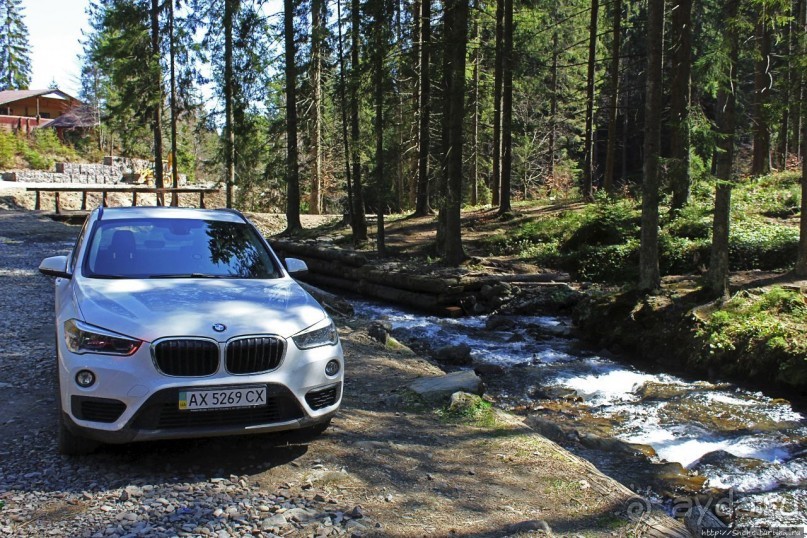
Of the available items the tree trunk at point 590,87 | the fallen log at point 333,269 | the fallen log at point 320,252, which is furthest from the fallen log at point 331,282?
the tree trunk at point 590,87

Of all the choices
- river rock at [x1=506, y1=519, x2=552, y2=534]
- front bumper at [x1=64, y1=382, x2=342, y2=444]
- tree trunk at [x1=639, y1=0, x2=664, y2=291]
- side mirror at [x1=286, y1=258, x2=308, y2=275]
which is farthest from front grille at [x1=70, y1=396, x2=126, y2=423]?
tree trunk at [x1=639, y1=0, x2=664, y2=291]

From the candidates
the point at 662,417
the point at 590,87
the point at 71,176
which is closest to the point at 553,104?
the point at 590,87

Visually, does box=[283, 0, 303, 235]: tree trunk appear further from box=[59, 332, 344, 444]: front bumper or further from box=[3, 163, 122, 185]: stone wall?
box=[3, 163, 122, 185]: stone wall

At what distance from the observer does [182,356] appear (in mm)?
4230

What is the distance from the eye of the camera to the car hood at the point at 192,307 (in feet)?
14.1

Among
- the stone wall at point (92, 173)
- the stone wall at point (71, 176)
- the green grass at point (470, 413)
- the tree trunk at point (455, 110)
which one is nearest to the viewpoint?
the green grass at point (470, 413)

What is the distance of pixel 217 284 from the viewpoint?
17.0ft

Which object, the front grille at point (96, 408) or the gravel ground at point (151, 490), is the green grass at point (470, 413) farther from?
the front grille at point (96, 408)

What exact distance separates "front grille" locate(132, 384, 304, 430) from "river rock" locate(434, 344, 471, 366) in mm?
5846

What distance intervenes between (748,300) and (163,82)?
29860 millimetres

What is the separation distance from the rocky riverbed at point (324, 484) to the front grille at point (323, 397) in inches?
17.4

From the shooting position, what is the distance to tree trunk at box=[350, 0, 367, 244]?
19.2m

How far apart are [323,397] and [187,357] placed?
105 centimetres

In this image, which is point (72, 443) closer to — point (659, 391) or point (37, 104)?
point (659, 391)
